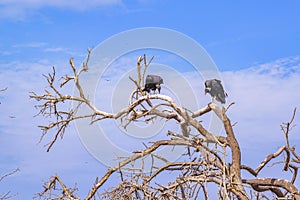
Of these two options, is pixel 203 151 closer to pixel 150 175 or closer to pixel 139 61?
pixel 150 175

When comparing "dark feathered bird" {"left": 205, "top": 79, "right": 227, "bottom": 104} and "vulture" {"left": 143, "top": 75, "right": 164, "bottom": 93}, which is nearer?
"vulture" {"left": 143, "top": 75, "right": 164, "bottom": 93}

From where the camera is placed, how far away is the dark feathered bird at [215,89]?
995 cm

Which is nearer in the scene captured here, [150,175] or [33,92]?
[150,175]

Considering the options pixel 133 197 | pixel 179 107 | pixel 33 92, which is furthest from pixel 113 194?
pixel 33 92

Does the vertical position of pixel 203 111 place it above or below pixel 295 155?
above

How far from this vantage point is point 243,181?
29.9 feet

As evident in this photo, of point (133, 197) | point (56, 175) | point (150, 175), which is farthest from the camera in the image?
point (56, 175)

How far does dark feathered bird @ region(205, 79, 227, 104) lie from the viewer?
9.95m

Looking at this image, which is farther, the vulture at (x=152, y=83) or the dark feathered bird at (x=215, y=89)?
the dark feathered bird at (x=215, y=89)

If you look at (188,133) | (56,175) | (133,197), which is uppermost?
(188,133)

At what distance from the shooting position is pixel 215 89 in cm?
996

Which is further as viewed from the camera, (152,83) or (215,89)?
(215,89)

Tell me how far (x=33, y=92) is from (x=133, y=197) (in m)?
2.96

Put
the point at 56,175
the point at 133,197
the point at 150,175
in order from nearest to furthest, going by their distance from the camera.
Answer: the point at 133,197 < the point at 150,175 < the point at 56,175
